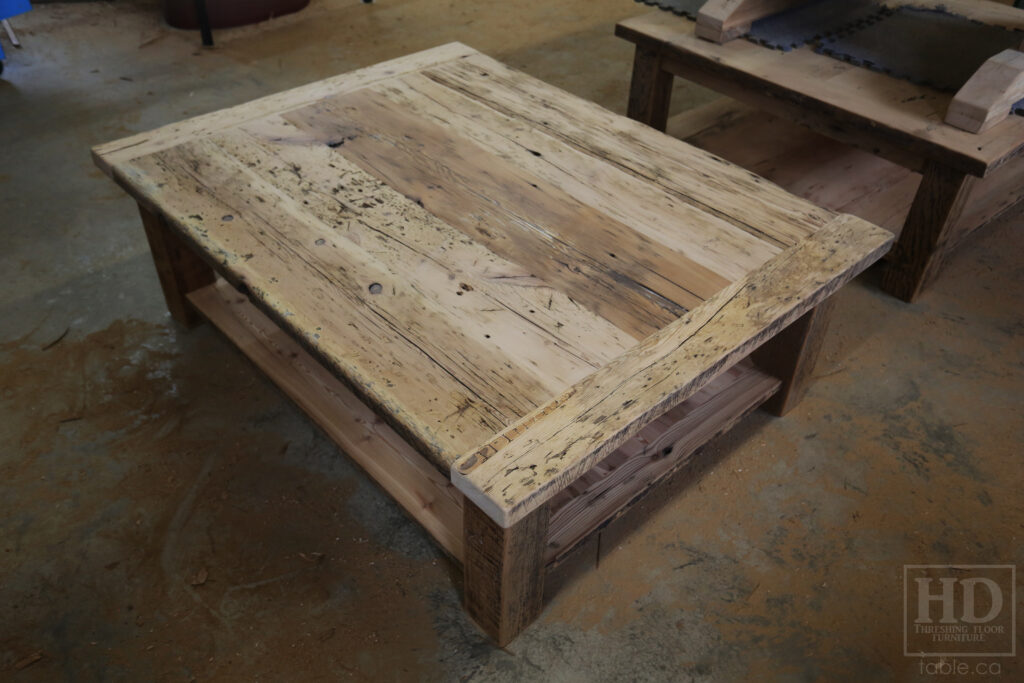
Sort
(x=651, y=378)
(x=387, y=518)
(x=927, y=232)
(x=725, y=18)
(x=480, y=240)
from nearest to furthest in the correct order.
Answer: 1. (x=651, y=378)
2. (x=480, y=240)
3. (x=387, y=518)
4. (x=927, y=232)
5. (x=725, y=18)

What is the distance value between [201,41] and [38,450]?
7.47 feet

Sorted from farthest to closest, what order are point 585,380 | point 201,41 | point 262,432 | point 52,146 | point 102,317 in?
point 201,41, point 52,146, point 102,317, point 262,432, point 585,380

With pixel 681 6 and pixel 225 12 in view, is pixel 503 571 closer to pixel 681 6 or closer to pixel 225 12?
pixel 681 6

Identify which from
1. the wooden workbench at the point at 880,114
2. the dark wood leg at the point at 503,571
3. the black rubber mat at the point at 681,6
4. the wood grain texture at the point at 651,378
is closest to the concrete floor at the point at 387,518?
the dark wood leg at the point at 503,571

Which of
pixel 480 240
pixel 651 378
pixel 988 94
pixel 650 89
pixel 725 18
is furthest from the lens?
pixel 650 89

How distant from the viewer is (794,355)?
1.62 meters

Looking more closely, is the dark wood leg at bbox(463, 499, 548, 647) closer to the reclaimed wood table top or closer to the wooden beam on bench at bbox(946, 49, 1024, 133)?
the reclaimed wood table top

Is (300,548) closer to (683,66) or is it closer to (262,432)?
(262,432)

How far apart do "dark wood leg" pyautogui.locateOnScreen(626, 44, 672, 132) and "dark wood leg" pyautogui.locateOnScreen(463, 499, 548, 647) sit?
5.03 feet

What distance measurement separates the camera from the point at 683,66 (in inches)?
88.0

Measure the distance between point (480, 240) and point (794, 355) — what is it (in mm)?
682

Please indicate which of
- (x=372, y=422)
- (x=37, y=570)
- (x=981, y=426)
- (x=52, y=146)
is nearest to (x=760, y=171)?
(x=981, y=426)

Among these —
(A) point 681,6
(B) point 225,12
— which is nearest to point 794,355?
(A) point 681,6

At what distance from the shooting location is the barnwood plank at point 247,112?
168 centimetres
